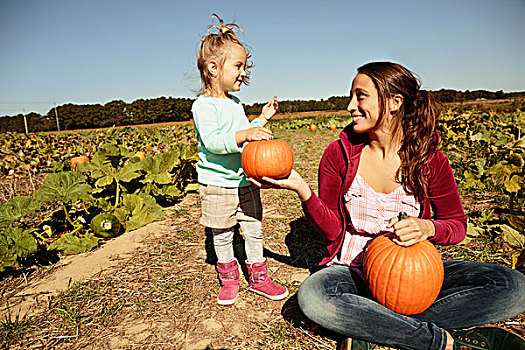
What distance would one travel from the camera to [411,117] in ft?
7.64

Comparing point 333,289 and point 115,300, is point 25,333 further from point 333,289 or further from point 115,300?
point 333,289

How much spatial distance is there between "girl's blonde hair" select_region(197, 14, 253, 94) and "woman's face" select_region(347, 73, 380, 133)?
3.10 feet

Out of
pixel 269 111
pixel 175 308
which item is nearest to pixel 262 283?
pixel 175 308

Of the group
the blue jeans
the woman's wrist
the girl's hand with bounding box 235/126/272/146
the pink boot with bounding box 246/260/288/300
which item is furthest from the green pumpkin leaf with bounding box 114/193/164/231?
the blue jeans

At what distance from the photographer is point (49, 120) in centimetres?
4453

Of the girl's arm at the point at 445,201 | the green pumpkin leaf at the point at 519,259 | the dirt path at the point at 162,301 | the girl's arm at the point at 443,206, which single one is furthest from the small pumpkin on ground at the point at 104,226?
the green pumpkin leaf at the point at 519,259

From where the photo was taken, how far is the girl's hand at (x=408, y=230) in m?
1.97

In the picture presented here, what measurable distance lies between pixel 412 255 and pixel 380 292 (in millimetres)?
290

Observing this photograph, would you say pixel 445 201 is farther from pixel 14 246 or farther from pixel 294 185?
pixel 14 246

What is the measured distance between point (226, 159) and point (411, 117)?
1.38 metres

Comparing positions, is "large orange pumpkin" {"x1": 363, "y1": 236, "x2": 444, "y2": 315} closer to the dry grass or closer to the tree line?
the dry grass

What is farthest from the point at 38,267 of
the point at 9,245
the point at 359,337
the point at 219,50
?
the point at 359,337

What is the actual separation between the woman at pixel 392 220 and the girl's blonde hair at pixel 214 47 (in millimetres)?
992

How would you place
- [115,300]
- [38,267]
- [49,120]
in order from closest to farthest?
1. [115,300]
2. [38,267]
3. [49,120]
